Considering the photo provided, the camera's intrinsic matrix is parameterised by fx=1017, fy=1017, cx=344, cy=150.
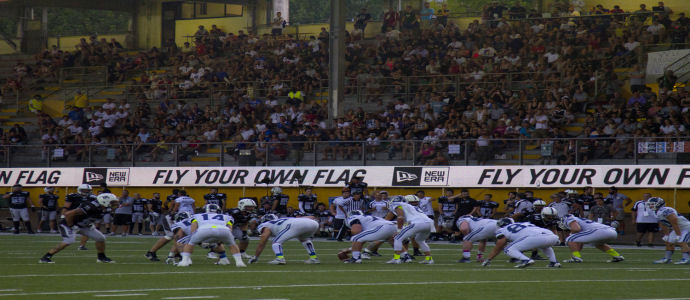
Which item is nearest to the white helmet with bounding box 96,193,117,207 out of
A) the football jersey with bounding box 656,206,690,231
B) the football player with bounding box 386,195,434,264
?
the football player with bounding box 386,195,434,264

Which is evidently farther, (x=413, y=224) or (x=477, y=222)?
(x=477, y=222)

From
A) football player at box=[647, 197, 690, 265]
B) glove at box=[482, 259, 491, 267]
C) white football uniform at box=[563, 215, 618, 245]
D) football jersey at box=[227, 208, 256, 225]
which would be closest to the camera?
glove at box=[482, 259, 491, 267]

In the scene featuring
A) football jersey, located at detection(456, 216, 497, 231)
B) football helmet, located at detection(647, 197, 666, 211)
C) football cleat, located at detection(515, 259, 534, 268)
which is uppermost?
football helmet, located at detection(647, 197, 666, 211)

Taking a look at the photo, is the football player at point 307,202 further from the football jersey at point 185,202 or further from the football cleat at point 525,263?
the football cleat at point 525,263

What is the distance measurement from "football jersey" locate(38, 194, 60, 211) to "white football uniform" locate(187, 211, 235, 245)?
16.0 m

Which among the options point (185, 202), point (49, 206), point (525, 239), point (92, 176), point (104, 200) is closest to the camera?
point (525, 239)

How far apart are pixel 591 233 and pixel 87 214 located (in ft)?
30.4

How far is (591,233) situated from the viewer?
1892cm

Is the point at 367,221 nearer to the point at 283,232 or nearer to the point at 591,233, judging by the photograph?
the point at 283,232

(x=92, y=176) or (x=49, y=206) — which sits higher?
(x=92, y=176)

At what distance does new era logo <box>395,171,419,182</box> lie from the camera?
96.6ft

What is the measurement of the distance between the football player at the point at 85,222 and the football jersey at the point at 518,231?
23.0 feet

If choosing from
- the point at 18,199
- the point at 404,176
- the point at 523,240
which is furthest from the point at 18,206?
the point at 523,240

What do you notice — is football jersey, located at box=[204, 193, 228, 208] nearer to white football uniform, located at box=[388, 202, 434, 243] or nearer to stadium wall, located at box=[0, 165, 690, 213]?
stadium wall, located at box=[0, 165, 690, 213]
